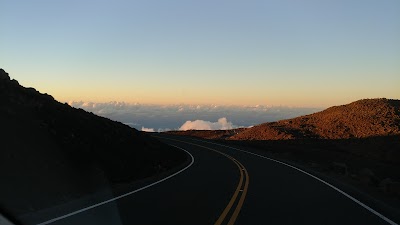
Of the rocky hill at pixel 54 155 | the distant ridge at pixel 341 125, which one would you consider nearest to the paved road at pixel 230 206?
the rocky hill at pixel 54 155

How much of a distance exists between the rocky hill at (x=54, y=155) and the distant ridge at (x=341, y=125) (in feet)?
164

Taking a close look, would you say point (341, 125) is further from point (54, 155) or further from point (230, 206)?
point (230, 206)

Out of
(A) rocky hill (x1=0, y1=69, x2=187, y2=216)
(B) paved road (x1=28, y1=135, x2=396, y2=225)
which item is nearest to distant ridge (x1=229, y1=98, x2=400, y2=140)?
(A) rocky hill (x1=0, y1=69, x2=187, y2=216)

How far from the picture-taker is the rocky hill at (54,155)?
1254 centimetres

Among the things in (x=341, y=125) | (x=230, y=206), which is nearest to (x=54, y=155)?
(x=230, y=206)

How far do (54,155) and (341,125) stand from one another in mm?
71058

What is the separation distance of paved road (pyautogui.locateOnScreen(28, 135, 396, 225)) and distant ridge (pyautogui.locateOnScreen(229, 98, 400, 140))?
55.2 metres

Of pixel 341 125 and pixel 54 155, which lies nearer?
pixel 54 155

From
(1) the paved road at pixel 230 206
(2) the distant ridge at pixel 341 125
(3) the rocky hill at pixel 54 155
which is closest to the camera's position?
(1) the paved road at pixel 230 206

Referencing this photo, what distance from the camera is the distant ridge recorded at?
72750 mm

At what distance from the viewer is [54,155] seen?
15.9 meters

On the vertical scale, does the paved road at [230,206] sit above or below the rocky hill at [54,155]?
below

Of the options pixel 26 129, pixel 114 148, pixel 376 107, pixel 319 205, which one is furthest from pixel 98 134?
pixel 376 107

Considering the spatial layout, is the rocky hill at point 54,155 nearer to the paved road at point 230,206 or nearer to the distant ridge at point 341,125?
A: the paved road at point 230,206
